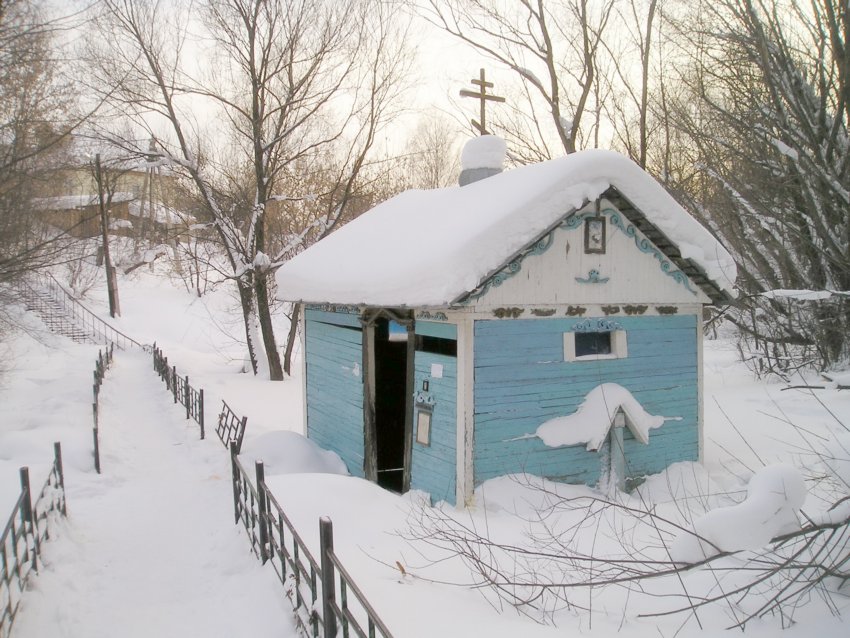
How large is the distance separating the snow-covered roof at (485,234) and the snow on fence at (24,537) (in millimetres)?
3810

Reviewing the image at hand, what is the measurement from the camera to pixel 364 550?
5301 mm

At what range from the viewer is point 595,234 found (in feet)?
23.7

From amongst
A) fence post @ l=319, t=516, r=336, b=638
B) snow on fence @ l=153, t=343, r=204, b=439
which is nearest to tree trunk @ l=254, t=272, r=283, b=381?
snow on fence @ l=153, t=343, r=204, b=439

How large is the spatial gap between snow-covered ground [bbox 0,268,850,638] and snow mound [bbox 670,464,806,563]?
8.8 inches

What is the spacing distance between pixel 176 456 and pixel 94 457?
1194 millimetres

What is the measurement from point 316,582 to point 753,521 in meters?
2.82

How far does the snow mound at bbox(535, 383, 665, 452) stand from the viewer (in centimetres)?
695

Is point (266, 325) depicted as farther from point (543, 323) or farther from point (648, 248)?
point (648, 248)

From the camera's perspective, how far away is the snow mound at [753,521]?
9.38 feet

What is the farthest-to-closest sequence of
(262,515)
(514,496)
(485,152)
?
(485,152) → (514,496) → (262,515)

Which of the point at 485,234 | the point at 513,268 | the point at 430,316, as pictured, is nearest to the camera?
the point at 485,234

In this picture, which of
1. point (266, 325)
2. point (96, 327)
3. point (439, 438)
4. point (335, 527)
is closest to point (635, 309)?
point (439, 438)

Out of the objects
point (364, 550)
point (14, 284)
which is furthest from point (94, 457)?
point (364, 550)

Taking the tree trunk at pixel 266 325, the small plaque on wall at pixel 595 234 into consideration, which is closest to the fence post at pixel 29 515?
the small plaque on wall at pixel 595 234
